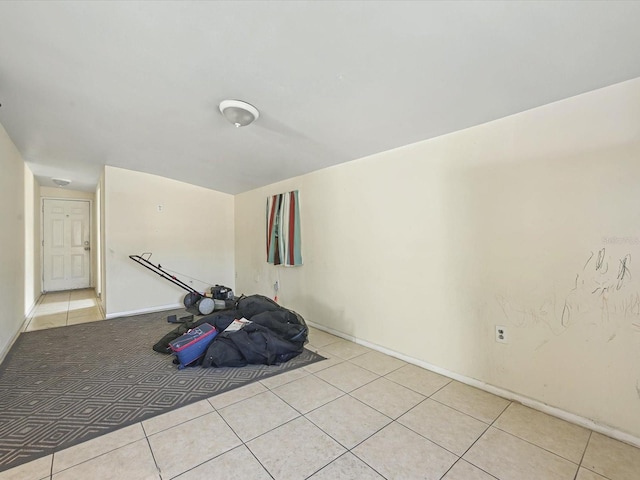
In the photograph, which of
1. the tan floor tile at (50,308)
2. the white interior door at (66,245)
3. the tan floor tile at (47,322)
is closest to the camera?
the tan floor tile at (47,322)

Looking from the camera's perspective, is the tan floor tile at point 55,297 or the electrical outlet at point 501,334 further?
the tan floor tile at point 55,297

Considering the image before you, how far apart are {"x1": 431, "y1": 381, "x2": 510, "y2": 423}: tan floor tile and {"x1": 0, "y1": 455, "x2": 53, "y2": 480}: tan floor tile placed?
226cm

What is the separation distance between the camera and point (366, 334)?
304 centimetres

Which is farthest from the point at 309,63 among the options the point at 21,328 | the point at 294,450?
the point at 21,328

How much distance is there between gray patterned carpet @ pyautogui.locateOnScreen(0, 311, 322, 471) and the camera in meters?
1.67

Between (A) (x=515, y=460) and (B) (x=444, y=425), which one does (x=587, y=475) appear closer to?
(A) (x=515, y=460)

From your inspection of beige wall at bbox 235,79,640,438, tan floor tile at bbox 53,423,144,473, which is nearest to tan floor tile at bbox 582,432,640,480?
beige wall at bbox 235,79,640,438

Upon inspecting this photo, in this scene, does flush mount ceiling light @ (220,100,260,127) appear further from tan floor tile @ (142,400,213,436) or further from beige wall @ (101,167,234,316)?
beige wall @ (101,167,234,316)

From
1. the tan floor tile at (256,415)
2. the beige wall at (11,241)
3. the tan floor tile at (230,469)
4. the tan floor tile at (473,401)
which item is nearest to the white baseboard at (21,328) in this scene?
the beige wall at (11,241)

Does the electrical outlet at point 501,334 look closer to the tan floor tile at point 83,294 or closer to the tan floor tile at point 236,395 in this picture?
the tan floor tile at point 236,395

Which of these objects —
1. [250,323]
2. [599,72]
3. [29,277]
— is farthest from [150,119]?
[29,277]

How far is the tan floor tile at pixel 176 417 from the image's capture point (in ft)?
5.62

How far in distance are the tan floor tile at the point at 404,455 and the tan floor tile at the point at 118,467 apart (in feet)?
3.45

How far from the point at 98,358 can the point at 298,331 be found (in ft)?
6.40
